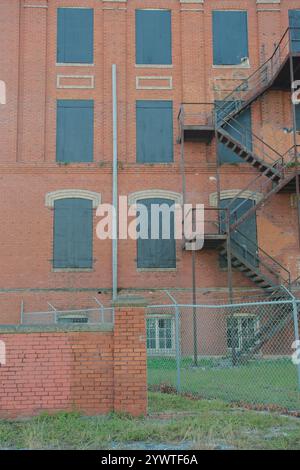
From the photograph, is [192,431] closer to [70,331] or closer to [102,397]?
[102,397]

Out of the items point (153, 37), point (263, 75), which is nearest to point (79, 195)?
point (153, 37)

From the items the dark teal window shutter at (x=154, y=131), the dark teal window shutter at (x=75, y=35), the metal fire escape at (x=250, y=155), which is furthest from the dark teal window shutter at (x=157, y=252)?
the dark teal window shutter at (x=75, y=35)

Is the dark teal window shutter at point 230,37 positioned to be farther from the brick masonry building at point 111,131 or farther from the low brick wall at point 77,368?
A: the low brick wall at point 77,368

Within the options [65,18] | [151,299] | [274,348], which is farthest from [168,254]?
[65,18]

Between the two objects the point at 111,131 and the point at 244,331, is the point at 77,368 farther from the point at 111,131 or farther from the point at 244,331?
the point at 111,131

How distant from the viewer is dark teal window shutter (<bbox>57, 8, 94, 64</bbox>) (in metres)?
20.2

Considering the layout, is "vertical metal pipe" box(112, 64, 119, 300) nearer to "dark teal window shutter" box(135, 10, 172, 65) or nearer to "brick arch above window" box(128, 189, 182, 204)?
"brick arch above window" box(128, 189, 182, 204)

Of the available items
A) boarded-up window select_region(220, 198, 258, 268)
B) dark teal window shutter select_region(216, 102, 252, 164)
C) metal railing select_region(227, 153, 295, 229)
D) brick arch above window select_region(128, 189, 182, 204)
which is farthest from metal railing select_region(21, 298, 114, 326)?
dark teal window shutter select_region(216, 102, 252, 164)

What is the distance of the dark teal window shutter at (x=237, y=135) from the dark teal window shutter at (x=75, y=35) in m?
5.59

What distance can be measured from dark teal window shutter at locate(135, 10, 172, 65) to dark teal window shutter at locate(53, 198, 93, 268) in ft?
19.1

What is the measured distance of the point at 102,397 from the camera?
26.4 ft

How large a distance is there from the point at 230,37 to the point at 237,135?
3.77m
